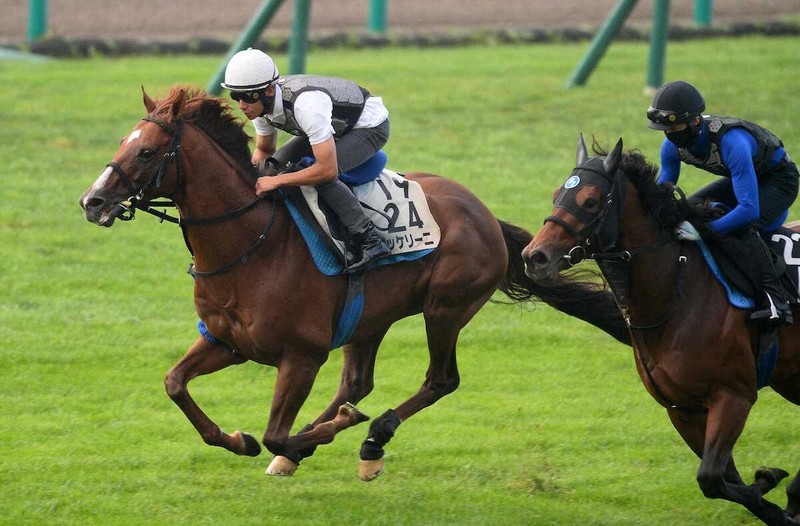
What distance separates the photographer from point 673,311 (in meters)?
6.82

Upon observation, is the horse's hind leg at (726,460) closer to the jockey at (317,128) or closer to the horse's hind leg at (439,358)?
the horse's hind leg at (439,358)

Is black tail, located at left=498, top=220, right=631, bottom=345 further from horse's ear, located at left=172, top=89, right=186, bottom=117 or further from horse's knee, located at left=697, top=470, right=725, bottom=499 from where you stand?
horse's ear, located at left=172, top=89, right=186, bottom=117

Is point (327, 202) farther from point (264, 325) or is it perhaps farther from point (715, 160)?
point (715, 160)

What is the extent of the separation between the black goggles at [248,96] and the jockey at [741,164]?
2.04 metres

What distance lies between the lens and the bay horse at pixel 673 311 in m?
6.57

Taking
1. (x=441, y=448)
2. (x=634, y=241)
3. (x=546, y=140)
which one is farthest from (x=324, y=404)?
(x=546, y=140)

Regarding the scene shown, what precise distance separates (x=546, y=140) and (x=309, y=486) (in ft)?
33.4

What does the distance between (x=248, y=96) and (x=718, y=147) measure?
245cm

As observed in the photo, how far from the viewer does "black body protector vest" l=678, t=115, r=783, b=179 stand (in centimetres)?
691

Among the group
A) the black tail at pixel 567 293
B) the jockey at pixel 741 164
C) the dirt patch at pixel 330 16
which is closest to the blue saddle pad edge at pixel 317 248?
the black tail at pixel 567 293

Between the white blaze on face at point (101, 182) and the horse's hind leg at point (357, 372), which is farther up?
the white blaze on face at point (101, 182)

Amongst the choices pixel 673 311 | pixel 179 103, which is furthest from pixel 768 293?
pixel 179 103

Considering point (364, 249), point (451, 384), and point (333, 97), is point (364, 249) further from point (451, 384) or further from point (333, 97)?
point (451, 384)

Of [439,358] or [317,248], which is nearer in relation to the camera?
[317,248]
